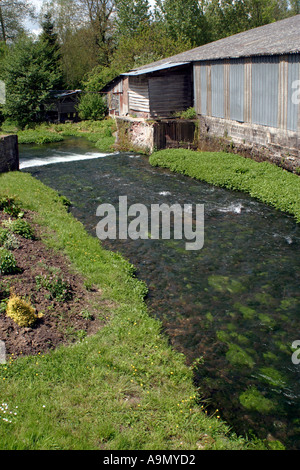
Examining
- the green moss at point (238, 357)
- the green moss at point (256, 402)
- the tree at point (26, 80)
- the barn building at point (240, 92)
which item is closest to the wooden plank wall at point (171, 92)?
the barn building at point (240, 92)

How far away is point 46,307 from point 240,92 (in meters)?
19.3

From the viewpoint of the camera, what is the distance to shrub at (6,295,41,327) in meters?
9.21

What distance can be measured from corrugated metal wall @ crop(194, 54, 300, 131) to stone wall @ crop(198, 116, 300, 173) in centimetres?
39

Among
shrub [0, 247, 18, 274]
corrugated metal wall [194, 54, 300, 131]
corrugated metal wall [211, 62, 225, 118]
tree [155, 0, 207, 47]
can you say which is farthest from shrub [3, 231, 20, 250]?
tree [155, 0, 207, 47]

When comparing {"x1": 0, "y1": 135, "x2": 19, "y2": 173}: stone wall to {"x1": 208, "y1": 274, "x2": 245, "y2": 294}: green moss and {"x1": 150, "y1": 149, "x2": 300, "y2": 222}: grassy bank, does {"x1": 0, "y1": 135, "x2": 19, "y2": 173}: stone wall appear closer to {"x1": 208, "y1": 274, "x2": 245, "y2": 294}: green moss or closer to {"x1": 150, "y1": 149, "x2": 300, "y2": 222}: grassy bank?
{"x1": 150, "y1": 149, "x2": 300, "y2": 222}: grassy bank

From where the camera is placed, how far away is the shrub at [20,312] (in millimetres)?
9211

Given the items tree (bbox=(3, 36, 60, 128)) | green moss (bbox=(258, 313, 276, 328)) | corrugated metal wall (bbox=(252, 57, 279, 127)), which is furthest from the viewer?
tree (bbox=(3, 36, 60, 128))

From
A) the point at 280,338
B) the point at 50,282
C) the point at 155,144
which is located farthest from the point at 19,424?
the point at 155,144

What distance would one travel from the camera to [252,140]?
24266 mm
